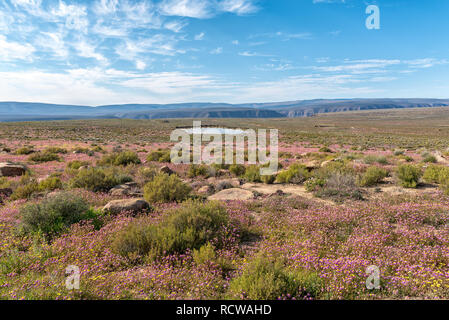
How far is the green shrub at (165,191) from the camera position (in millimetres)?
7816

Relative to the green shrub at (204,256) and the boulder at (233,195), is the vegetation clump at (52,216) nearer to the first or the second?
the green shrub at (204,256)

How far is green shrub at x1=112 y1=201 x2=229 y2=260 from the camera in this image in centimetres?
448

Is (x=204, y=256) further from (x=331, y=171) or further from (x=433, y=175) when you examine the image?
(x=433, y=175)

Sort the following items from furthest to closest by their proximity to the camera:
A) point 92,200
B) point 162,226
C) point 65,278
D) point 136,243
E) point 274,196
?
1. point 274,196
2. point 92,200
3. point 162,226
4. point 136,243
5. point 65,278

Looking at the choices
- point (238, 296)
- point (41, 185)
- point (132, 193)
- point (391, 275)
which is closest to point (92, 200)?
point (132, 193)

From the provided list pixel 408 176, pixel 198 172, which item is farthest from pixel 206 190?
pixel 408 176

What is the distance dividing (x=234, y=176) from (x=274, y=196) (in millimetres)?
4645

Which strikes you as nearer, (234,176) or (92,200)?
(92,200)

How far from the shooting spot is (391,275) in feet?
12.2

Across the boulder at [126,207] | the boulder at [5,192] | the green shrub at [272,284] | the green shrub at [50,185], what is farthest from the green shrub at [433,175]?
the boulder at [5,192]

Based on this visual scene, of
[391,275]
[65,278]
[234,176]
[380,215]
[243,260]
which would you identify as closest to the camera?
[65,278]

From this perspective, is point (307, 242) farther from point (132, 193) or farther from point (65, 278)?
point (132, 193)

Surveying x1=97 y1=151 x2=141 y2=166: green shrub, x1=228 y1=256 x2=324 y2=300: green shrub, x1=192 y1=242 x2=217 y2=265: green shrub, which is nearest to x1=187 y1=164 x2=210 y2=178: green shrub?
x1=97 y1=151 x2=141 y2=166: green shrub

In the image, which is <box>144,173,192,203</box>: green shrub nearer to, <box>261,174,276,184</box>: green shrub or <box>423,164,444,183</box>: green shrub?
<box>261,174,276,184</box>: green shrub
